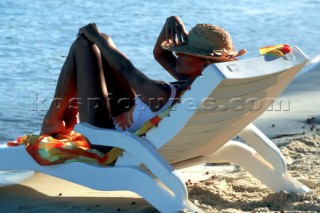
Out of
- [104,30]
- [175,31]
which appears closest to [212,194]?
[175,31]

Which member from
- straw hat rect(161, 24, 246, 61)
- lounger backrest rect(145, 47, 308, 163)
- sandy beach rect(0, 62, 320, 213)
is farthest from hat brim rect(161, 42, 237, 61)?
sandy beach rect(0, 62, 320, 213)

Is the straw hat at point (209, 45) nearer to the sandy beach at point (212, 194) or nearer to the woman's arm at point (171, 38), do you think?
the woman's arm at point (171, 38)

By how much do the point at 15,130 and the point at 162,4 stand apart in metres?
9.03

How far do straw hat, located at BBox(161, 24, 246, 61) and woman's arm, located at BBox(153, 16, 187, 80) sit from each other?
0.11m

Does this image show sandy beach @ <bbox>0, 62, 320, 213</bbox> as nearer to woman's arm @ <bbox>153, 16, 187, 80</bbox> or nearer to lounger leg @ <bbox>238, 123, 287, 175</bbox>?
lounger leg @ <bbox>238, 123, 287, 175</bbox>

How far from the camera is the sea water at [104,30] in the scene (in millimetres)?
8453

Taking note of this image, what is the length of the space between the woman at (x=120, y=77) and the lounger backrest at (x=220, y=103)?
278mm

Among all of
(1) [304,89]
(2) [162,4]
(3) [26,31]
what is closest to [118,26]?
(3) [26,31]

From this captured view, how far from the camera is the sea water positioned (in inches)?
333

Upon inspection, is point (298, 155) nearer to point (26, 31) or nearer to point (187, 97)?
point (187, 97)

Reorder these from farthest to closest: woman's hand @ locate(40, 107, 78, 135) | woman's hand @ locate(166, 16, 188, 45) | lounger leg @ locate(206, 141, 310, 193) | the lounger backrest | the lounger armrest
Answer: woman's hand @ locate(40, 107, 78, 135) < lounger leg @ locate(206, 141, 310, 193) < woman's hand @ locate(166, 16, 188, 45) < the lounger armrest < the lounger backrest

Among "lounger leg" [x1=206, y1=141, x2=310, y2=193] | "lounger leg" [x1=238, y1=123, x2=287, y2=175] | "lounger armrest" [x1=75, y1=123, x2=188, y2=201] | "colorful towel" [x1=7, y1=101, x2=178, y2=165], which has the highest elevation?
"lounger armrest" [x1=75, y1=123, x2=188, y2=201]

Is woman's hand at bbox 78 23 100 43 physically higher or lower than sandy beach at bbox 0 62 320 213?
higher

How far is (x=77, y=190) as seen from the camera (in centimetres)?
512
